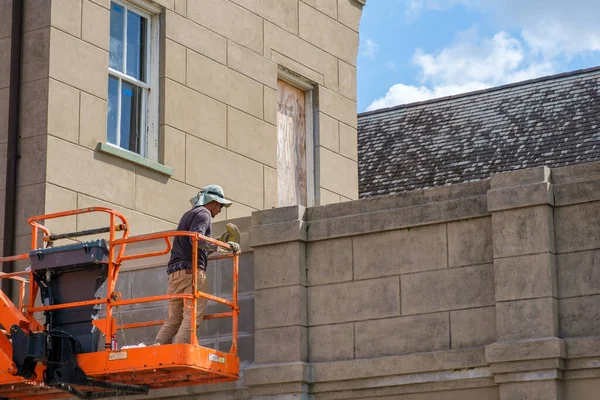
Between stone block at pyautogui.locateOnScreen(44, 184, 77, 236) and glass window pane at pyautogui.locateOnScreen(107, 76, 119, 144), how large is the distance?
1.28 meters

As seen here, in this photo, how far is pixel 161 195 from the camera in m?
16.8

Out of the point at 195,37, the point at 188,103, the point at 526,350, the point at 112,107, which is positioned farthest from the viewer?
the point at 195,37

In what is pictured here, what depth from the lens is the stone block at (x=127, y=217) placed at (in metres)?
15.7

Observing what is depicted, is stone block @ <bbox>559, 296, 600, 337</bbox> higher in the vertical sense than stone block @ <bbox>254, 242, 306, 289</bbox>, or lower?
lower

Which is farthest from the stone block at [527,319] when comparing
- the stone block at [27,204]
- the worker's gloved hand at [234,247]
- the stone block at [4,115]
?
the stone block at [4,115]

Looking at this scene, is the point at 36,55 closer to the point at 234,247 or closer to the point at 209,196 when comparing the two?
the point at 209,196

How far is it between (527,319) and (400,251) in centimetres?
161

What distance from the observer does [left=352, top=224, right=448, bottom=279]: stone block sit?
12500 millimetres

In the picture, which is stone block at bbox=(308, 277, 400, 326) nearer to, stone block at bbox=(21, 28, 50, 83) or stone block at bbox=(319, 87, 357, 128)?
stone block at bbox=(21, 28, 50, 83)

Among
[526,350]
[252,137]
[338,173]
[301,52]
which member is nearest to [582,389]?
[526,350]

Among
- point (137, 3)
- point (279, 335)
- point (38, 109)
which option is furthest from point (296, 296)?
point (137, 3)

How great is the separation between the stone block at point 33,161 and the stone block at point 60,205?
0.71 ft

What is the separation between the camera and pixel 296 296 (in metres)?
13.0

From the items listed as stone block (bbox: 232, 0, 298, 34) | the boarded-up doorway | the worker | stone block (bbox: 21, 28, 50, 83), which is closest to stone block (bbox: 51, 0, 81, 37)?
stone block (bbox: 21, 28, 50, 83)
